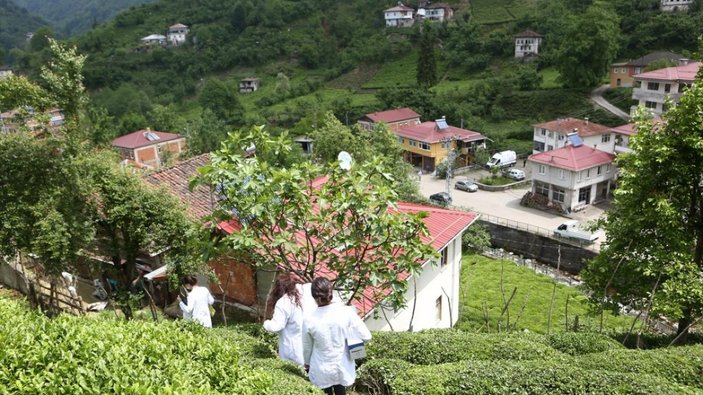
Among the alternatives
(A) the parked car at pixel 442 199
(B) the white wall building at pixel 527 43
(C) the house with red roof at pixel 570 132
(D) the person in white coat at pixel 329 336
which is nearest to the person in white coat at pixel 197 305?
(D) the person in white coat at pixel 329 336

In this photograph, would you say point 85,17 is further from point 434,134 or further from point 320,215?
point 320,215

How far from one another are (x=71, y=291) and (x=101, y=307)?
1.23m

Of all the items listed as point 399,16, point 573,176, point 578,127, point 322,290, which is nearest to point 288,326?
point 322,290

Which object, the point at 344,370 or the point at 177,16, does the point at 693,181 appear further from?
the point at 177,16

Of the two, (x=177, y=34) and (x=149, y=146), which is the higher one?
(x=177, y=34)

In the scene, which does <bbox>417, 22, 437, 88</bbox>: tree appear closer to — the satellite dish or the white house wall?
the white house wall

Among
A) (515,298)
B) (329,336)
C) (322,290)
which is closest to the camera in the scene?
(322,290)

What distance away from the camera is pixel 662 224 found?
9.73 metres

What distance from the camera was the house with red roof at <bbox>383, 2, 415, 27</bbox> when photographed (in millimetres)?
93438

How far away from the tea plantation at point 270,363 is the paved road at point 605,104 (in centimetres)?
4660

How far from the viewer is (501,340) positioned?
8.00 metres

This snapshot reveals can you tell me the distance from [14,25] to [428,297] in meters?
163

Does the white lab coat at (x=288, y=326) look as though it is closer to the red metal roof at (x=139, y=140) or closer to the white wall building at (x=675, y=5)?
the red metal roof at (x=139, y=140)

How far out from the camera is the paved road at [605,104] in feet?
164
